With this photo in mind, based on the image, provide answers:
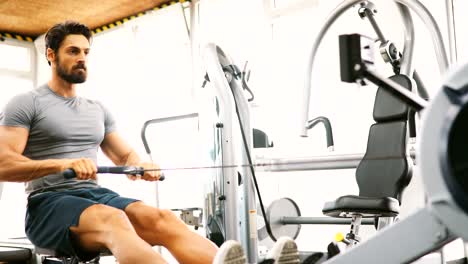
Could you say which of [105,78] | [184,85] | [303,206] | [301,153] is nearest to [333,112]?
[301,153]

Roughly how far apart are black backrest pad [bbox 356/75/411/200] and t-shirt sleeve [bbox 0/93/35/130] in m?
1.61

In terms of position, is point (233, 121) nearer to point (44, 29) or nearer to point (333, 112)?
point (333, 112)

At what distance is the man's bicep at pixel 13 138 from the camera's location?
6.74ft

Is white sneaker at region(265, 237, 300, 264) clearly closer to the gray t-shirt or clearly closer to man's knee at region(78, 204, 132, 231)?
man's knee at region(78, 204, 132, 231)

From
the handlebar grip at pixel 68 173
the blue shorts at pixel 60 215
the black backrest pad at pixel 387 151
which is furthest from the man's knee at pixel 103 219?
the black backrest pad at pixel 387 151

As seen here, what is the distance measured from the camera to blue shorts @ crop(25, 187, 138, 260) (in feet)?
6.24

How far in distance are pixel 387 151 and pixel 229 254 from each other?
152cm

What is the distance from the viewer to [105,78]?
608 centimetres

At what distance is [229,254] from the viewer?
5.36 feet

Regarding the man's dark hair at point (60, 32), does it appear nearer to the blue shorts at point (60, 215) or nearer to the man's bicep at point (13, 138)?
the man's bicep at point (13, 138)

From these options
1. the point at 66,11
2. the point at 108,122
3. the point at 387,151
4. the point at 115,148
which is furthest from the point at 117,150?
the point at 66,11

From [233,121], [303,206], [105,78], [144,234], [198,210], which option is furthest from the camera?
[105,78]

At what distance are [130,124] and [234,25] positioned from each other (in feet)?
5.04

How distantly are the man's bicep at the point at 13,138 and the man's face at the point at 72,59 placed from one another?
309 mm
